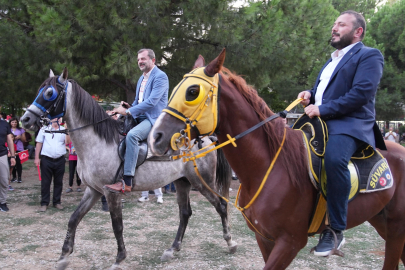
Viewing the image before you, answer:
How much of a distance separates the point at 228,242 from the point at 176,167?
138 centimetres

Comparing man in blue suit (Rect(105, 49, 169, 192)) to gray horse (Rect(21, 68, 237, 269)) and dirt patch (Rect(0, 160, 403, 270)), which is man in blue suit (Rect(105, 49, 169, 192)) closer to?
gray horse (Rect(21, 68, 237, 269))

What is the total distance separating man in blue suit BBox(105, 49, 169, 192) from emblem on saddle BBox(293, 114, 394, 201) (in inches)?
88.5

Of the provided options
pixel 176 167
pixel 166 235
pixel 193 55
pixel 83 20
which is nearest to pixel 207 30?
pixel 193 55

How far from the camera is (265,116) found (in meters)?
2.67

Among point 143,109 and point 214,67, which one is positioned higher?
point 214,67

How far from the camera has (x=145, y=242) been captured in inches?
213

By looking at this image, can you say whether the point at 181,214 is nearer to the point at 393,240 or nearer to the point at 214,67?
the point at 393,240

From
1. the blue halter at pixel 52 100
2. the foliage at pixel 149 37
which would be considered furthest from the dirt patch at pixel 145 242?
the foliage at pixel 149 37

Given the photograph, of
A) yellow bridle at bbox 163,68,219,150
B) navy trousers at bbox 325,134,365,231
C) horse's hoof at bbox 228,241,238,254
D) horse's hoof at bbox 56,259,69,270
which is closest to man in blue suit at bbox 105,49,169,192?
horse's hoof at bbox 56,259,69,270

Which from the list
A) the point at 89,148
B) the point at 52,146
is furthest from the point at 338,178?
the point at 52,146

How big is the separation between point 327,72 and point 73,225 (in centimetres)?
356

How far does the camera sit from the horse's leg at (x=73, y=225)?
4176mm

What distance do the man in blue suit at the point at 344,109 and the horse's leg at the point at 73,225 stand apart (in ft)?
10.1

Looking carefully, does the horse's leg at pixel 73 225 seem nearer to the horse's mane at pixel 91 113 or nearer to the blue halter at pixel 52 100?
the horse's mane at pixel 91 113
